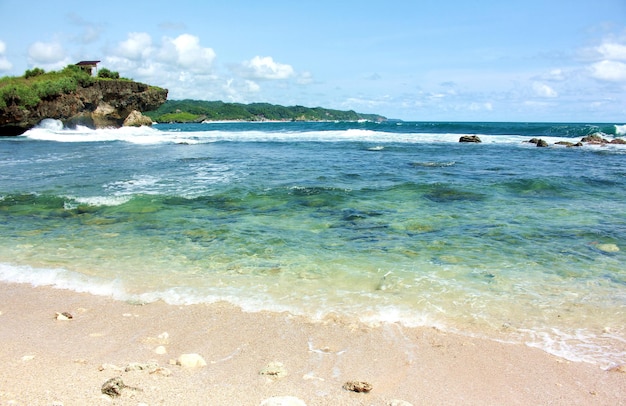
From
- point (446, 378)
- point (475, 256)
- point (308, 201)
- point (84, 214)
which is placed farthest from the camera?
point (308, 201)

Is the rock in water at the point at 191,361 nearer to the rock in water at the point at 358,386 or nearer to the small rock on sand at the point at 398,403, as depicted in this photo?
the rock in water at the point at 358,386

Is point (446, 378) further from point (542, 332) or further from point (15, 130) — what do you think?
point (15, 130)

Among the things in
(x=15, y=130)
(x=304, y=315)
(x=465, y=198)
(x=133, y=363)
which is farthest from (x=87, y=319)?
(x=15, y=130)

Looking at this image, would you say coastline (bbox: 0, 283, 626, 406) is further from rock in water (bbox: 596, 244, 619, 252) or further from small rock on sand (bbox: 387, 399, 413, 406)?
rock in water (bbox: 596, 244, 619, 252)

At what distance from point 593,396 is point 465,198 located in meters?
9.99

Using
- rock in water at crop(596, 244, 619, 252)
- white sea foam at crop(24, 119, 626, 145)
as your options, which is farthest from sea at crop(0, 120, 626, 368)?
white sea foam at crop(24, 119, 626, 145)

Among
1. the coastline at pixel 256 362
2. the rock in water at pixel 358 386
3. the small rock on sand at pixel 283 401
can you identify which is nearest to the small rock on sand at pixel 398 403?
the coastline at pixel 256 362

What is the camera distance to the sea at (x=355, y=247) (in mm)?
5840

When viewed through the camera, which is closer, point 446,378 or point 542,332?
point 446,378

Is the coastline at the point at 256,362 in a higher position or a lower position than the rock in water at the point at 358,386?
lower

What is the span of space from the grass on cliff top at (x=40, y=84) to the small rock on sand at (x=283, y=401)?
51468 mm

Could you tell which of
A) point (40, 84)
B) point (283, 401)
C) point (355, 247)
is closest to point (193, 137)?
point (40, 84)

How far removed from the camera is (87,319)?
5.60 m

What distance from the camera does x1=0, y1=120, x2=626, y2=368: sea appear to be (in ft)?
19.2
